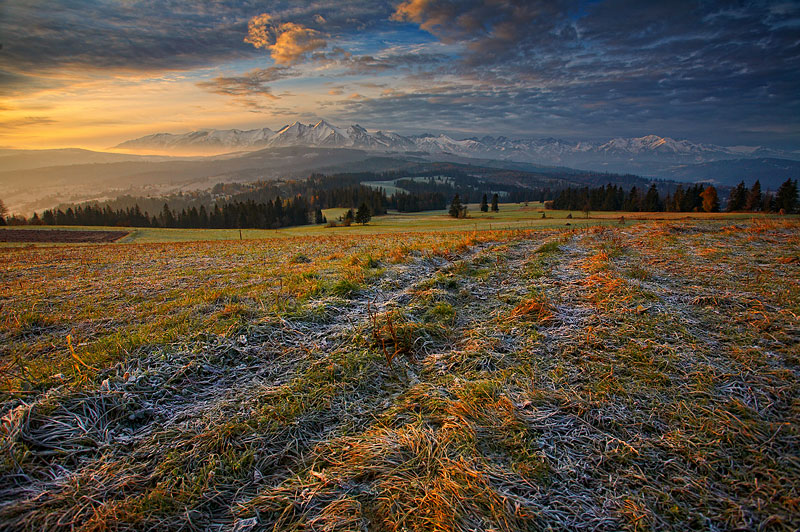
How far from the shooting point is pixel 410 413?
3650 mm

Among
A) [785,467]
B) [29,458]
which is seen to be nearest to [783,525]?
[785,467]

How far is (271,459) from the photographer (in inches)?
122

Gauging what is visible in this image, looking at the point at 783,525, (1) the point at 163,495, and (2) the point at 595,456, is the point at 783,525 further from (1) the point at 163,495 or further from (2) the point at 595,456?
(1) the point at 163,495

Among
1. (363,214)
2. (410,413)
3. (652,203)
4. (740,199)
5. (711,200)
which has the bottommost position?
(410,413)

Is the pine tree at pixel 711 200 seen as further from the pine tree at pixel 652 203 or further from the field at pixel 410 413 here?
the field at pixel 410 413

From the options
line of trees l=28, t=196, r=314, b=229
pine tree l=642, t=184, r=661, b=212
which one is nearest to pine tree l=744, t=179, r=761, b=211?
pine tree l=642, t=184, r=661, b=212

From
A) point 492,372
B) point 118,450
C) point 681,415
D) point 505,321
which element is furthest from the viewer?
point 505,321

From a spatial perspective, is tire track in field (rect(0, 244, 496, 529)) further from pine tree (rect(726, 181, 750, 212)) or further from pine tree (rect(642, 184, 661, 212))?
pine tree (rect(642, 184, 661, 212))

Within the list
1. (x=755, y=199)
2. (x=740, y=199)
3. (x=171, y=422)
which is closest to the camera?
(x=171, y=422)

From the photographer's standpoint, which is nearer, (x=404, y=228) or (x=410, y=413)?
(x=410, y=413)

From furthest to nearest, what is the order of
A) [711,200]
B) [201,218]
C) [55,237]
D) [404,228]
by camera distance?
Result: 1. [201,218]
2. [711,200]
3. [404,228]
4. [55,237]

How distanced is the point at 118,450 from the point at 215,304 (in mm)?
4312

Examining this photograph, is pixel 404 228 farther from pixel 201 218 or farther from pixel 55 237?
pixel 201 218

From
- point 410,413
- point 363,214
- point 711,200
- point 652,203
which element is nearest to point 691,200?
point 711,200
